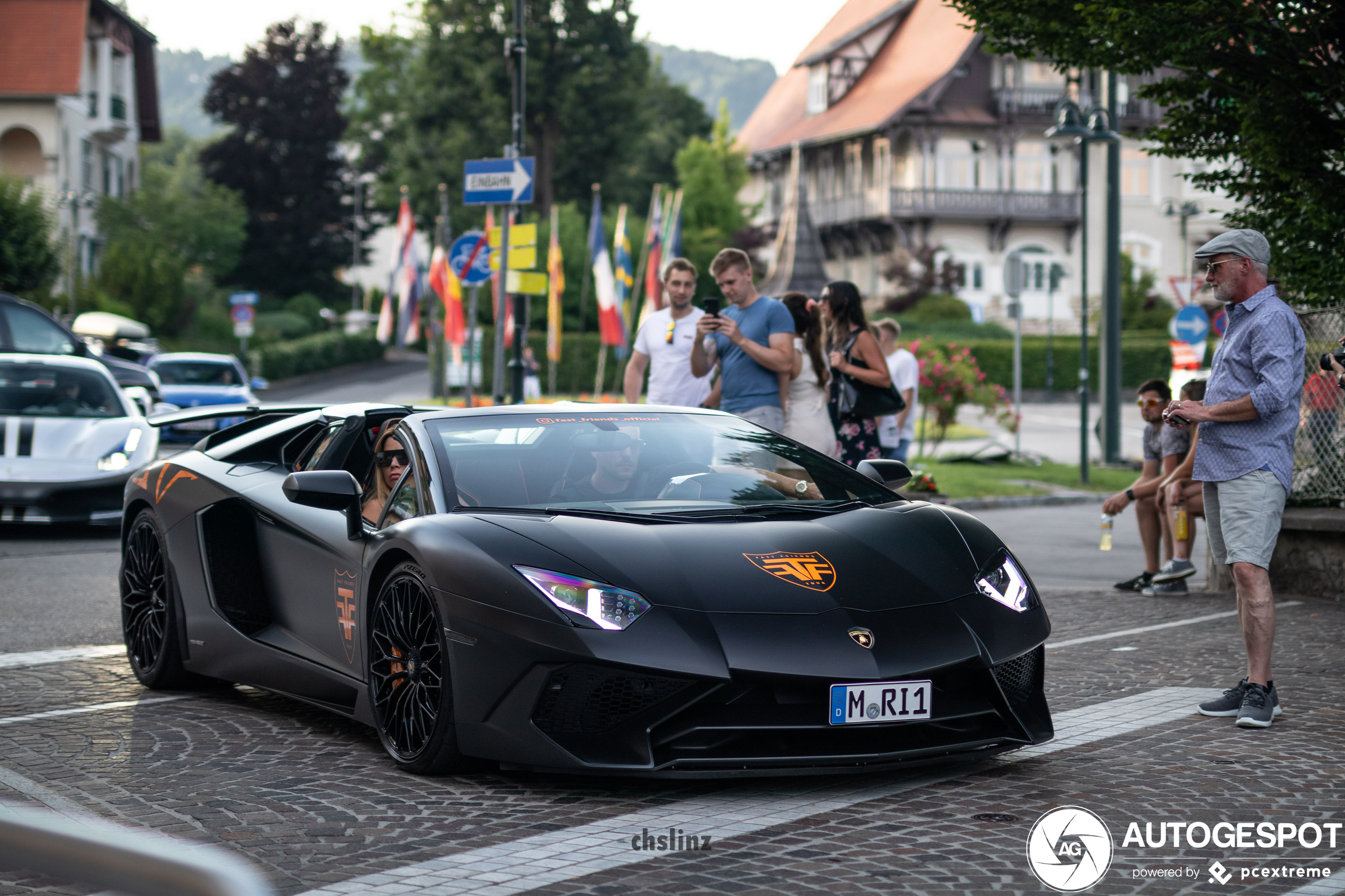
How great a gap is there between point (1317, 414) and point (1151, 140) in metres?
2.11

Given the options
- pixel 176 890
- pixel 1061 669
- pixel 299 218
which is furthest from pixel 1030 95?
pixel 176 890

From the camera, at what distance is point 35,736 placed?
577cm

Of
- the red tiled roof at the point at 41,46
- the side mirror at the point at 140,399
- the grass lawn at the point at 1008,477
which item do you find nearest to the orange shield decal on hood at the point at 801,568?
the side mirror at the point at 140,399

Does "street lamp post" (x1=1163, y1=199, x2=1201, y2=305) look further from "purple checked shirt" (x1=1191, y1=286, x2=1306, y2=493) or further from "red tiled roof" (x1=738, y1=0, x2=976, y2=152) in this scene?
"purple checked shirt" (x1=1191, y1=286, x2=1306, y2=493)

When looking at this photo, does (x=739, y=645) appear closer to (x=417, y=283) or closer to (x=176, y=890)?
(x=176, y=890)

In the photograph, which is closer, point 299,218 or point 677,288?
point 677,288

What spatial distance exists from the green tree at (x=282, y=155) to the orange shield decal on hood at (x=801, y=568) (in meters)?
73.4

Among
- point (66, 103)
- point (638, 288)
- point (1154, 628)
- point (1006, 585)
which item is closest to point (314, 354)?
point (66, 103)

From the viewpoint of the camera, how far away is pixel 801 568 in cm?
481

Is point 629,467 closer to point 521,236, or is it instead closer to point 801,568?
point 801,568

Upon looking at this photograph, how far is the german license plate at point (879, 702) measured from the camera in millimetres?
4477

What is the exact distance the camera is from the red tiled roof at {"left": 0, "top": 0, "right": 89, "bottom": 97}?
181 feet

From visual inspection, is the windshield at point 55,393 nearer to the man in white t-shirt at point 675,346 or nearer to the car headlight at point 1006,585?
the man in white t-shirt at point 675,346

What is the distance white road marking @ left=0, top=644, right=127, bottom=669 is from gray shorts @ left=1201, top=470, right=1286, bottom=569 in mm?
5042
